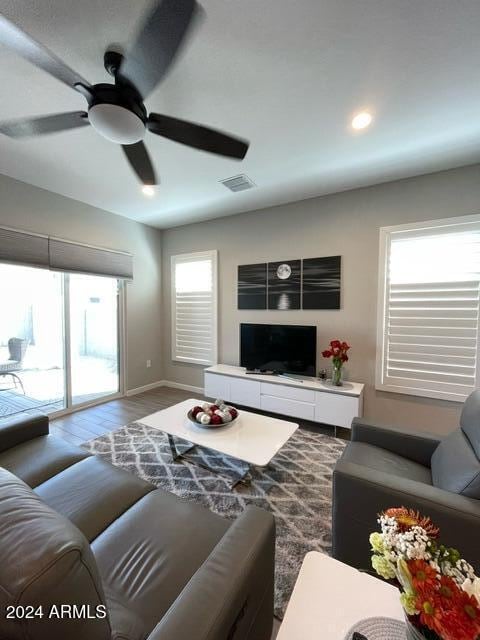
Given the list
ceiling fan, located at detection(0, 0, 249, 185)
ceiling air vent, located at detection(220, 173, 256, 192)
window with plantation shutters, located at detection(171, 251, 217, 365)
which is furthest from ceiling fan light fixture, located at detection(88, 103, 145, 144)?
window with plantation shutters, located at detection(171, 251, 217, 365)

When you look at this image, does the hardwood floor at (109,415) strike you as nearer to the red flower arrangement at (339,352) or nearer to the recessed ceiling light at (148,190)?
the red flower arrangement at (339,352)

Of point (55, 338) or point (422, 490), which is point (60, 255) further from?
point (422, 490)

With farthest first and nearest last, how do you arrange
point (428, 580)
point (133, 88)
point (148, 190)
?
point (148, 190)
point (133, 88)
point (428, 580)

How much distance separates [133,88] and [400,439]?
2.68 metres

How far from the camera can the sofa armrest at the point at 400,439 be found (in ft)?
5.71

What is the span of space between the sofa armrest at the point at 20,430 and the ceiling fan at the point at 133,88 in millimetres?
1898

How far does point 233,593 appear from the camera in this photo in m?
0.78

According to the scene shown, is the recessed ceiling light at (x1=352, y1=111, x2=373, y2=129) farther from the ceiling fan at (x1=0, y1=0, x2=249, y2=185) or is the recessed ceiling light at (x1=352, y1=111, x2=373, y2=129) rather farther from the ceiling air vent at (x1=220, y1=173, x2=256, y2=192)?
the ceiling air vent at (x1=220, y1=173, x2=256, y2=192)

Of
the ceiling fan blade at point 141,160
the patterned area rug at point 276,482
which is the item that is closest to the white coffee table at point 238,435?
the patterned area rug at point 276,482

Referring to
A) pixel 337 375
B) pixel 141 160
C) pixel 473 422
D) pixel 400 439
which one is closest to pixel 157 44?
pixel 141 160

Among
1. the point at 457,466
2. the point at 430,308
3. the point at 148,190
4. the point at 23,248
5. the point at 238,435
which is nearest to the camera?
the point at 457,466

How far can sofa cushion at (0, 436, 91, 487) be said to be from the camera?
151 centimetres

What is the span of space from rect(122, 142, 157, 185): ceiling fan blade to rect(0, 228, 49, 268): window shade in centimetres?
170

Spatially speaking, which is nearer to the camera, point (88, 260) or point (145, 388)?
point (88, 260)
